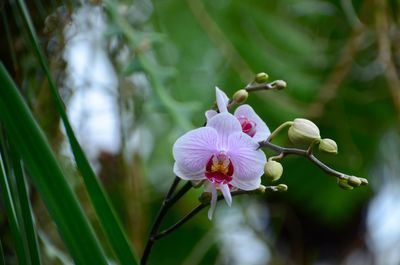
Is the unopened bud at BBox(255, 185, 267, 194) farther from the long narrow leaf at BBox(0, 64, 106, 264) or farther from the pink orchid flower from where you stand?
the long narrow leaf at BBox(0, 64, 106, 264)

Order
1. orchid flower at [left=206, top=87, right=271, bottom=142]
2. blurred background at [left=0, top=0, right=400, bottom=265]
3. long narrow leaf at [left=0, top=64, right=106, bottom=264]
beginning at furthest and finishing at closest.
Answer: blurred background at [left=0, top=0, right=400, bottom=265] < orchid flower at [left=206, top=87, right=271, bottom=142] < long narrow leaf at [left=0, top=64, right=106, bottom=264]

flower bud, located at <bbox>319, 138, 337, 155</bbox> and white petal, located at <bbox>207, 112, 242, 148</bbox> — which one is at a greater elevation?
white petal, located at <bbox>207, 112, 242, 148</bbox>

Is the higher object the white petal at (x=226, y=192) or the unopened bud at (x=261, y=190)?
the white petal at (x=226, y=192)

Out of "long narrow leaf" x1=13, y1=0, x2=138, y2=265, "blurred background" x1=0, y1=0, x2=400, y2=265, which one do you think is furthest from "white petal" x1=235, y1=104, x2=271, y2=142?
"blurred background" x1=0, y1=0, x2=400, y2=265

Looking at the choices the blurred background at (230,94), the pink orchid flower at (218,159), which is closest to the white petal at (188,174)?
the pink orchid flower at (218,159)

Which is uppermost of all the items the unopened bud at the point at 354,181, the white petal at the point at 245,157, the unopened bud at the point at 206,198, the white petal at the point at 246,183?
the white petal at the point at 245,157

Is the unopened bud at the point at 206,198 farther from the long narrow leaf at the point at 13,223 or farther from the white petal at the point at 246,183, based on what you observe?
the long narrow leaf at the point at 13,223

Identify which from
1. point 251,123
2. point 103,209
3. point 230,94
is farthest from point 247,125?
point 230,94

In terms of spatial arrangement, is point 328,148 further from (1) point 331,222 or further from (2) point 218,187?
(1) point 331,222
